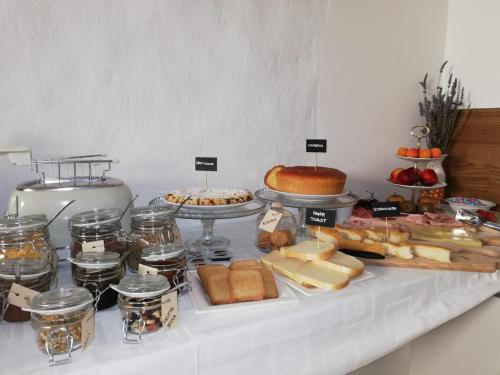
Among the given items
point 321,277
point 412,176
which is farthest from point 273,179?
point 412,176

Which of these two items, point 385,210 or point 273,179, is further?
point 273,179

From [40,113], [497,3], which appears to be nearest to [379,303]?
[40,113]

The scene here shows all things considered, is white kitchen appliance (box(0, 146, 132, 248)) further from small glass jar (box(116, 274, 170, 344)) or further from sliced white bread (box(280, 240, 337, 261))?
sliced white bread (box(280, 240, 337, 261))

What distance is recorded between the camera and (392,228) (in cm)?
115

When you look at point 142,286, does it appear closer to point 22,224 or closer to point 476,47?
point 22,224

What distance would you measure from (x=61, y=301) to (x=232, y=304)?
0.31 meters

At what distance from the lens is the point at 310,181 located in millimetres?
1129

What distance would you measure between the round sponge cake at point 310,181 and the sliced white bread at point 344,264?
0.26 metres

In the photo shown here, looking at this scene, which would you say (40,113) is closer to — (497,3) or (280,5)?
(280,5)

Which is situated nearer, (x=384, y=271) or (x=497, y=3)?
(x=384, y=271)

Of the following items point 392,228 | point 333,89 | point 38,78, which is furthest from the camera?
point 333,89

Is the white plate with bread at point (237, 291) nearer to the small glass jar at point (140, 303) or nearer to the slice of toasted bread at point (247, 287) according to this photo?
the slice of toasted bread at point (247, 287)

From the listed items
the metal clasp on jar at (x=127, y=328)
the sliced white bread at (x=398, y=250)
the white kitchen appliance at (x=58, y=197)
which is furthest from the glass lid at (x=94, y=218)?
Result: the sliced white bread at (x=398, y=250)

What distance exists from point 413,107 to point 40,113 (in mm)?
1765
